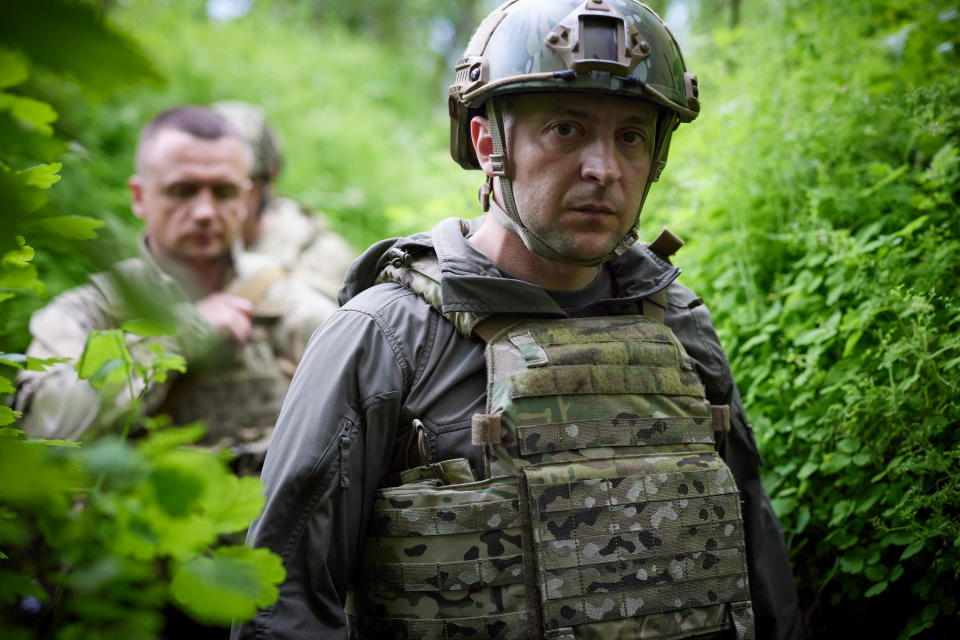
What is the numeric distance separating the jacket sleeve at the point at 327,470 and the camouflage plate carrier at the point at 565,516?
9 cm

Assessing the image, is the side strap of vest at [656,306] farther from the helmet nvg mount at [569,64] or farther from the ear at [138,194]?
the ear at [138,194]

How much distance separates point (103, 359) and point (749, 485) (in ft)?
6.10

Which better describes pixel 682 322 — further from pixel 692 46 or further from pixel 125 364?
pixel 692 46

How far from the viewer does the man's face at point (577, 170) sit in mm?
2066

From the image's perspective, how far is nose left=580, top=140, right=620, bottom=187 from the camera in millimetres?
2037

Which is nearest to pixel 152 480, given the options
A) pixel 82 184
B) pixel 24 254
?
pixel 24 254

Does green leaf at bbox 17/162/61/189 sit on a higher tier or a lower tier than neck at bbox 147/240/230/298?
lower

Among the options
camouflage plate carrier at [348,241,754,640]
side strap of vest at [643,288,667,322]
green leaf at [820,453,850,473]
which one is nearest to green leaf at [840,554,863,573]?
green leaf at [820,453,850,473]

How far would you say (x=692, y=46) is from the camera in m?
4.42

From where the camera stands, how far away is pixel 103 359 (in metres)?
1.23

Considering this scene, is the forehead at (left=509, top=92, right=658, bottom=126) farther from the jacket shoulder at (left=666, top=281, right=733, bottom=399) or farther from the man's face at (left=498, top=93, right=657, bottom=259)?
the jacket shoulder at (left=666, top=281, right=733, bottom=399)

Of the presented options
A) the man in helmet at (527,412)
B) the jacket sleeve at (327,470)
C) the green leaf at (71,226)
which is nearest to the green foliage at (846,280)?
the man in helmet at (527,412)

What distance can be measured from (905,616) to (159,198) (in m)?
3.67

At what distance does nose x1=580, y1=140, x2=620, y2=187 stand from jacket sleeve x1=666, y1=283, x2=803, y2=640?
1.68 feet
